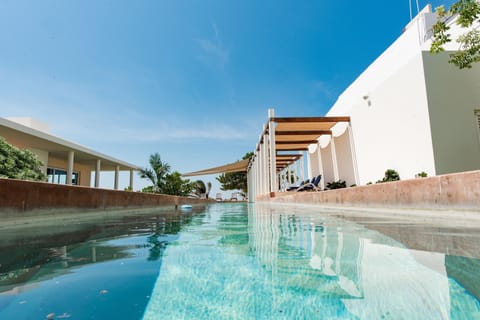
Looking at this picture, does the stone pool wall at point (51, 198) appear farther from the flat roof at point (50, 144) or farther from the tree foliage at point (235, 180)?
the tree foliage at point (235, 180)

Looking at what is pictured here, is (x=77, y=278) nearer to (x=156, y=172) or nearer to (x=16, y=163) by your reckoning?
(x=16, y=163)

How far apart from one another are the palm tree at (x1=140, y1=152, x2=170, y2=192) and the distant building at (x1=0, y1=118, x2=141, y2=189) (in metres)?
1.15

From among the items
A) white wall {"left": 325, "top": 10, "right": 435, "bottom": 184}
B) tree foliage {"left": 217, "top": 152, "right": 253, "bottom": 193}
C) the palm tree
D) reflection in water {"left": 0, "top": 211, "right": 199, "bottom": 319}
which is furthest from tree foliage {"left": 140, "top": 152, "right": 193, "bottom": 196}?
reflection in water {"left": 0, "top": 211, "right": 199, "bottom": 319}

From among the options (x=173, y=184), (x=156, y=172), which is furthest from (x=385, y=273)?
(x=173, y=184)

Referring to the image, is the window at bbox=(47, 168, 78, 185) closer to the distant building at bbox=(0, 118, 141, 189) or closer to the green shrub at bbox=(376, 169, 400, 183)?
the distant building at bbox=(0, 118, 141, 189)

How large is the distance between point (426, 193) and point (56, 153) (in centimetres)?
1596

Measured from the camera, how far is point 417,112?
5.88 m

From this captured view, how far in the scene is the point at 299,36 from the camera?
12.2 m

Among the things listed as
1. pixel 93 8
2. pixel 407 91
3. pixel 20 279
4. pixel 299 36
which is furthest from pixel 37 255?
pixel 299 36

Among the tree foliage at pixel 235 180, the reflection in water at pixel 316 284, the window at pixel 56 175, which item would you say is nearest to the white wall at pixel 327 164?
the reflection in water at pixel 316 284

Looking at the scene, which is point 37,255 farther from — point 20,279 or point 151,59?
point 151,59

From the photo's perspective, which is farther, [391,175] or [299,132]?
[299,132]

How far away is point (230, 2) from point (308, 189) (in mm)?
9052

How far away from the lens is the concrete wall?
5.36 metres
